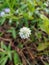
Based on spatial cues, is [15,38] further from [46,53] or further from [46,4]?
[46,4]

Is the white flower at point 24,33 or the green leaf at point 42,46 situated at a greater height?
the white flower at point 24,33

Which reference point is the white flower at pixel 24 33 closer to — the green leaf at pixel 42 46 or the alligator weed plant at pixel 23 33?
the alligator weed plant at pixel 23 33

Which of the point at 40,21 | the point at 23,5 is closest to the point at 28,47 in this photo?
the point at 40,21

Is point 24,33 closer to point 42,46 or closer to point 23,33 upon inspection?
point 23,33

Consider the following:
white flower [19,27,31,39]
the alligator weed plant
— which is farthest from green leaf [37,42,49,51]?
white flower [19,27,31,39]

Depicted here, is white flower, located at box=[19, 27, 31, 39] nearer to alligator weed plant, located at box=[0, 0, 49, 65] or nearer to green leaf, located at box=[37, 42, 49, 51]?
alligator weed plant, located at box=[0, 0, 49, 65]

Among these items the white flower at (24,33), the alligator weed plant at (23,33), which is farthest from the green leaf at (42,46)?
the white flower at (24,33)

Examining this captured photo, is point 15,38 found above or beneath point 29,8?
beneath

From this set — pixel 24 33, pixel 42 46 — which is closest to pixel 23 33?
pixel 24 33
